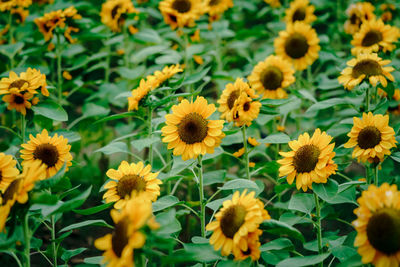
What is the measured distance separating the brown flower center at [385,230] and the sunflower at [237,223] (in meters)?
0.33

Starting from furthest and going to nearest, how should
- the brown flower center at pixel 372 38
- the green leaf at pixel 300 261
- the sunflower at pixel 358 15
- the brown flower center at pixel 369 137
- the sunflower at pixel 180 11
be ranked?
the sunflower at pixel 358 15 → the sunflower at pixel 180 11 → the brown flower center at pixel 372 38 → the brown flower center at pixel 369 137 → the green leaf at pixel 300 261

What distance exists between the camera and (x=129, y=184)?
1.51 m

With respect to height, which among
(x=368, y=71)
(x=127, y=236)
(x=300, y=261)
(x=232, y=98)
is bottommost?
(x=300, y=261)

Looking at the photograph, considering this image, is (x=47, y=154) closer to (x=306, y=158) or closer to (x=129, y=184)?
(x=129, y=184)

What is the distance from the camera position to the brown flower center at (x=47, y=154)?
1666mm

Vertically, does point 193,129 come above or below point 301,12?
below

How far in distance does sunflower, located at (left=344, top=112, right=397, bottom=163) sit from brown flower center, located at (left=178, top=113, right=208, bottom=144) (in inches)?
24.3

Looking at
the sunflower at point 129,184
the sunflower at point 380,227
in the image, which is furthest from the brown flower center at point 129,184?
the sunflower at point 380,227

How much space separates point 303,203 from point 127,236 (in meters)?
0.83

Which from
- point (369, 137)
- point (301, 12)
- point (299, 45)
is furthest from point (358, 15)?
point (369, 137)

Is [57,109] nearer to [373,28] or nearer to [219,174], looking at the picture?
[219,174]

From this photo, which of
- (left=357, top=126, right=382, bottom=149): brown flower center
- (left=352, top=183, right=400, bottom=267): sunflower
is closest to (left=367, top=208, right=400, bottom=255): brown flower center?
(left=352, top=183, right=400, bottom=267): sunflower

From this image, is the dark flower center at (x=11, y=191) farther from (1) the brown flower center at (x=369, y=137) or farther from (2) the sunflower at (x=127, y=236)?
(1) the brown flower center at (x=369, y=137)

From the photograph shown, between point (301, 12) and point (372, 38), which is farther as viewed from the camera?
point (301, 12)
